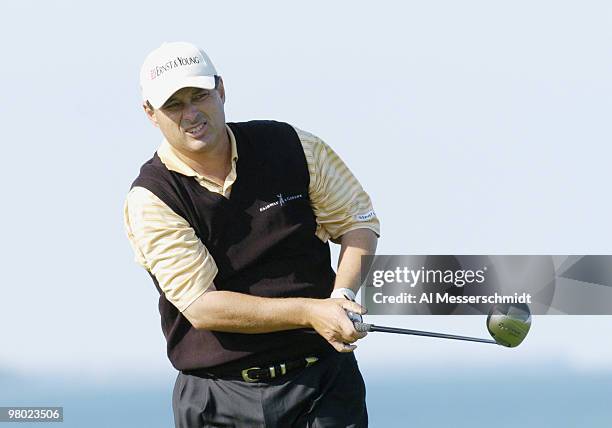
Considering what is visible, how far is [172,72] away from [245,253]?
23.9 inches

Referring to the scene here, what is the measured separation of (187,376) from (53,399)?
3883 millimetres

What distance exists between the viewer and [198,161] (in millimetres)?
3934

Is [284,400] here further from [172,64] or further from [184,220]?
[172,64]

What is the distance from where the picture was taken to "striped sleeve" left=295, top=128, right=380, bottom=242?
13.4 feet

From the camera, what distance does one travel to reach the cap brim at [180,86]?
379 cm

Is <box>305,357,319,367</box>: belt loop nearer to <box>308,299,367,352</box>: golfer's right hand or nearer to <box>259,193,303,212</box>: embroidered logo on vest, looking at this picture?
<box>308,299,367,352</box>: golfer's right hand

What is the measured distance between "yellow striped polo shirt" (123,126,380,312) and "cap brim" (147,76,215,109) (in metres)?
0.17

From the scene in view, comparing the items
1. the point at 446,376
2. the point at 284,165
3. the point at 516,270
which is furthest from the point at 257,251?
the point at 446,376

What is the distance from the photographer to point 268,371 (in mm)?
4035

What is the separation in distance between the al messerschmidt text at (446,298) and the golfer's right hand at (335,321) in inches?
41.0

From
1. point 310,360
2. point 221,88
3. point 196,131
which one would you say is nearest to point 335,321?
point 310,360

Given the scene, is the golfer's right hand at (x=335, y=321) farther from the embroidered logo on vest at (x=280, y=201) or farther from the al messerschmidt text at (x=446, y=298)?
the al messerschmidt text at (x=446, y=298)

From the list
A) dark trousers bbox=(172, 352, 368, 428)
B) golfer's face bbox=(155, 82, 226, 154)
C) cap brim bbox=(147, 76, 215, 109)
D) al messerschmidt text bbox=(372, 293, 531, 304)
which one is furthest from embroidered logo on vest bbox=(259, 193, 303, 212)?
al messerschmidt text bbox=(372, 293, 531, 304)
